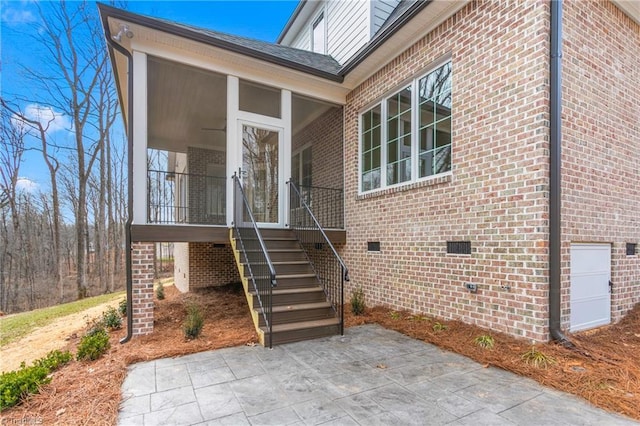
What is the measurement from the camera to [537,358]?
3.18 metres

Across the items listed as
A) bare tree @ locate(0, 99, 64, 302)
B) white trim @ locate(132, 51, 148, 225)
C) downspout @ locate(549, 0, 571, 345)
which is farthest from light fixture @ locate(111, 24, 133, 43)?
bare tree @ locate(0, 99, 64, 302)

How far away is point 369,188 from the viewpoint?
20.8ft

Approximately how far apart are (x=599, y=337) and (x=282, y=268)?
13.8 ft

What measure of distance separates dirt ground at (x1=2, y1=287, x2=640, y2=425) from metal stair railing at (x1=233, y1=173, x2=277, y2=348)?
1.63ft

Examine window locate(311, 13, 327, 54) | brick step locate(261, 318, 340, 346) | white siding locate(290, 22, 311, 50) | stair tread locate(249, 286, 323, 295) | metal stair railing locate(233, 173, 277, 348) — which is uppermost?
white siding locate(290, 22, 311, 50)

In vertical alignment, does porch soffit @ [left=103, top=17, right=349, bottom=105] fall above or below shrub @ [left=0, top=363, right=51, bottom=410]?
above

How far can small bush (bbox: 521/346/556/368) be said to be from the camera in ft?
10.2

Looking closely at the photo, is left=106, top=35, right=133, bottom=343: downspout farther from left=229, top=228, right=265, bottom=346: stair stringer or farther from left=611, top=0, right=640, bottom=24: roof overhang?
left=611, top=0, right=640, bottom=24: roof overhang

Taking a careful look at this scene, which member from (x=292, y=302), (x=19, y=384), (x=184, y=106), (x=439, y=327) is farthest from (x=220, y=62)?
(x=439, y=327)

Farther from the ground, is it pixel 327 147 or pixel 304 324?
pixel 327 147

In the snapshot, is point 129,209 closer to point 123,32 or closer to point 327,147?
point 123,32

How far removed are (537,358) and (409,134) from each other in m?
3.63

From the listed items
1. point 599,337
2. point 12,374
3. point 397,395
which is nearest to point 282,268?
point 397,395

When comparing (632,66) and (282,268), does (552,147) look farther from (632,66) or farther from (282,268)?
(282,268)
